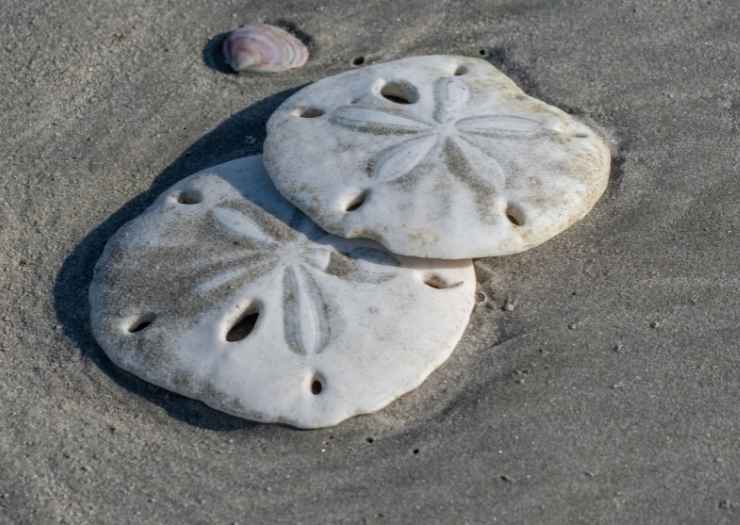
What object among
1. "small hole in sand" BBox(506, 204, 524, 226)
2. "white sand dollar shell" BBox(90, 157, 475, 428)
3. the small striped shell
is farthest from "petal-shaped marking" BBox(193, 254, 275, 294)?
the small striped shell

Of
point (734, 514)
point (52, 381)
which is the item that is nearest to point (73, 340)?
point (52, 381)

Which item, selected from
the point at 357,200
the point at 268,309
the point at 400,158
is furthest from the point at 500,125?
the point at 268,309

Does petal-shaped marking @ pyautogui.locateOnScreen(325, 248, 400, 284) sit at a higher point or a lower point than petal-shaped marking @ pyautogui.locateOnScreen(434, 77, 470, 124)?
lower

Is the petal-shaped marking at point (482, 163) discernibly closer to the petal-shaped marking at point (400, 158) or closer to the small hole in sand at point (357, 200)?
the petal-shaped marking at point (400, 158)

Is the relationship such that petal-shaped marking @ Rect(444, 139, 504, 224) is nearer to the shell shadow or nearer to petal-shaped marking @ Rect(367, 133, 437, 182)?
petal-shaped marking @ Rect(367, 133, 437, 182)

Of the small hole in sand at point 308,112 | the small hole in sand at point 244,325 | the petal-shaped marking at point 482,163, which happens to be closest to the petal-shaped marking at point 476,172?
the petal-shaped marking at point 482,163

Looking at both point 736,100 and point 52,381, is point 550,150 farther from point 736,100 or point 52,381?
point 52,381
